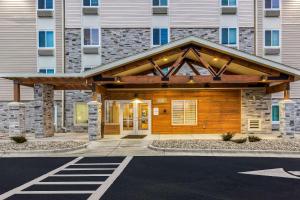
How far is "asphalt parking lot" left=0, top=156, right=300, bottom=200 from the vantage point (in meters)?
7.14

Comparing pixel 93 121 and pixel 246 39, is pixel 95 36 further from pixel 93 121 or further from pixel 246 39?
pixel 246 39

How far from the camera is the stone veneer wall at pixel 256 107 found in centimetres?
2197

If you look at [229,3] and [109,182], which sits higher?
[229,3]

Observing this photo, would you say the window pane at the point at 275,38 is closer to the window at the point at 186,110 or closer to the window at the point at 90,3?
the window at the point at 186,110

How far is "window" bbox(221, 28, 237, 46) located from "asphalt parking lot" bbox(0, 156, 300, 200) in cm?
1436

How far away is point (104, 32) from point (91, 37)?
120 cm

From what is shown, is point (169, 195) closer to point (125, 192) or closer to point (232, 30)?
point (125, 192)

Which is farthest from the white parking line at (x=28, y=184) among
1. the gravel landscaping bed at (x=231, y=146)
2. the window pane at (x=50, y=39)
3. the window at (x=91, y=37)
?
the window pane at (x=50, y=39)

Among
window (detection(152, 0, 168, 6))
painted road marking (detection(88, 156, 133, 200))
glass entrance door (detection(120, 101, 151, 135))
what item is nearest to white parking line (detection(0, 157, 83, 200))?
painted road marking (detection(88, 156, 133, 200))

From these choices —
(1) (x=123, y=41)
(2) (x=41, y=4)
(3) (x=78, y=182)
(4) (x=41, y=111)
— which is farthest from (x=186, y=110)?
(2) (x=41, y=4)

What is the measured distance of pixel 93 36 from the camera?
24.3 meters

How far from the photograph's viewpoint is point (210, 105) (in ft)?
72.5

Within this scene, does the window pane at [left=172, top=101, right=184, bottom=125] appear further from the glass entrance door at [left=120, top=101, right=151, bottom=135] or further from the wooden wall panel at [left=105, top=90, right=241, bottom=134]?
the glass entrance door at [left=120, top=101, right=151, bottom=135]

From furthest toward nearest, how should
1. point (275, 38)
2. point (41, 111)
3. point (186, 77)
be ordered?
point (275, 38)
point (41, 111)
point (186, 77)
